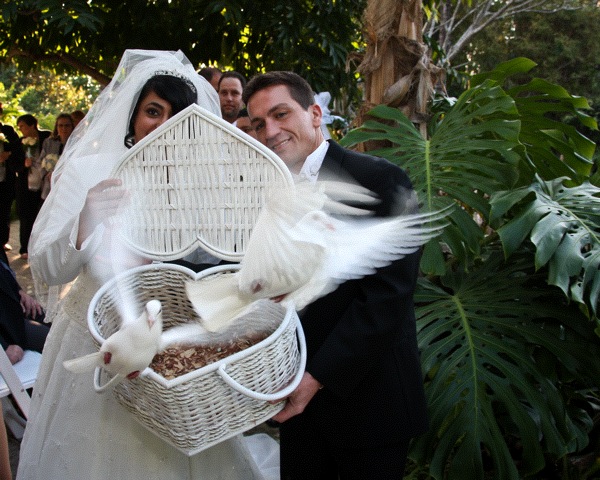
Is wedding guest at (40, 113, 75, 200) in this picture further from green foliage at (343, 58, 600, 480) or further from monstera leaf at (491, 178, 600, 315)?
monstera leaf at (491, 178, 600, 315)

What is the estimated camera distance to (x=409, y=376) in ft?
5.22

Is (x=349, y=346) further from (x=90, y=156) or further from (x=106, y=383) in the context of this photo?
(x=90, y=156)

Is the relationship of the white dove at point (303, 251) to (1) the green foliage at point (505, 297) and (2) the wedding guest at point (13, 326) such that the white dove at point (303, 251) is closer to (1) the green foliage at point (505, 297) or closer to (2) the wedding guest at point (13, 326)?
(1) the green foliage at point (505, 297)

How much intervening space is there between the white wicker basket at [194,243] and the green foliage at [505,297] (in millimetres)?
845

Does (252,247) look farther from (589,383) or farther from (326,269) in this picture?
(589,383)

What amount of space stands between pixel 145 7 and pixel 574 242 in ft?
15.0

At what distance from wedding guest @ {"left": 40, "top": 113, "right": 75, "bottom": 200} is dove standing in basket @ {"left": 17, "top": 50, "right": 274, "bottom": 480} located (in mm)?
4570

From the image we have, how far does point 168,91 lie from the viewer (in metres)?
1.87

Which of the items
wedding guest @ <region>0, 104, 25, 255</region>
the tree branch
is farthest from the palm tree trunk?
wedding guest @ <region>0, 104, 25, 255</region>

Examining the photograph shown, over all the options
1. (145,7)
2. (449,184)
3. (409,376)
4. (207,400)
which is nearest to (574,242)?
(449,184)

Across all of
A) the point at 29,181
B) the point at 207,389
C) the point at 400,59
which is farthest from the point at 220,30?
the point at 207,389

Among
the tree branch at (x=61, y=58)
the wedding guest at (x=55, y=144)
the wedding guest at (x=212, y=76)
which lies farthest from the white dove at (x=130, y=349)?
the tree branch at (x=61, y=58)

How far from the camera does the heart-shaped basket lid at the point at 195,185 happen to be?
4.65ft

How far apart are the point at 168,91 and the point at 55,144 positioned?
17.2ft
